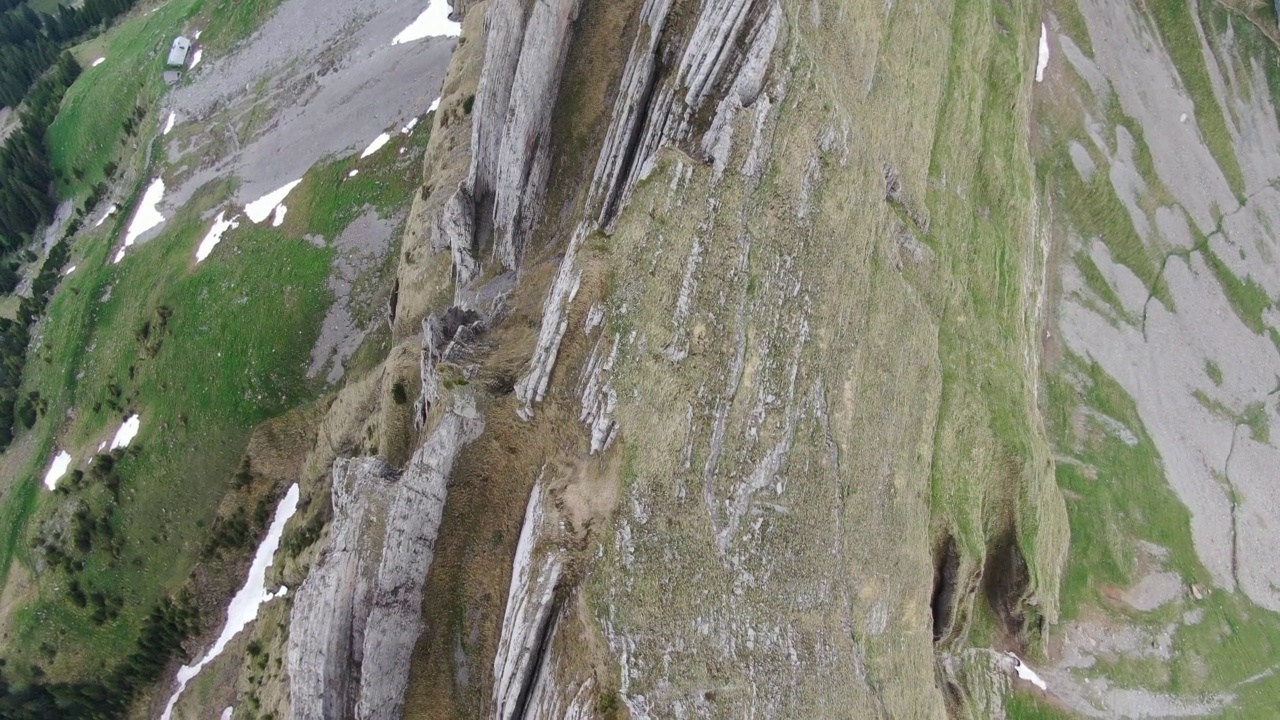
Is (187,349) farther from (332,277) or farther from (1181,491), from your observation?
(1181,491)

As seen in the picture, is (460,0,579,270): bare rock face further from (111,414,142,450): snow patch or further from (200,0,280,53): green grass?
(200,0,280,53): green grass

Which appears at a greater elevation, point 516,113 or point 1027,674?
point 516,113

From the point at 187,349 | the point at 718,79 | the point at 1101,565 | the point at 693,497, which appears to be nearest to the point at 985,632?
the point at 1101,565

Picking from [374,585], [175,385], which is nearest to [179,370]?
[175,385]

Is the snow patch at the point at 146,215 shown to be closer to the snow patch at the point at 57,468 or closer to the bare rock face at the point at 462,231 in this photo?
the snow patch at the point at 57,468

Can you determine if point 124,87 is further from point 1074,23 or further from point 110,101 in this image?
point 1074,23
